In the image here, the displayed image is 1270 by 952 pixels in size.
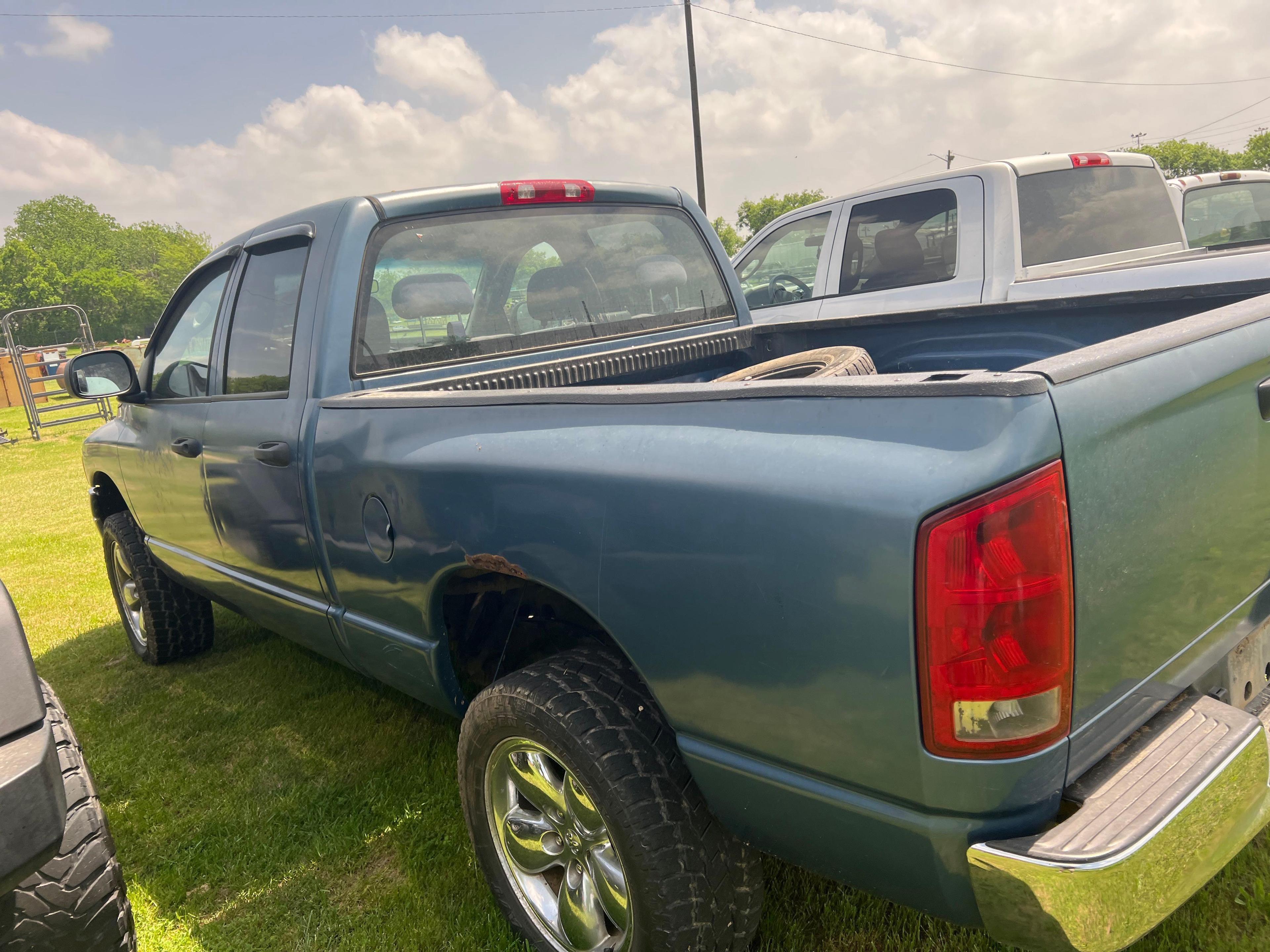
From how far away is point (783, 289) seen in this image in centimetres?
706

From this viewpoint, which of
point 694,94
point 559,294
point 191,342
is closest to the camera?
point 559,294

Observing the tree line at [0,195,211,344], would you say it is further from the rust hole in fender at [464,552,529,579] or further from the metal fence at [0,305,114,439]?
the rust hole in fender at [464,552,529,579]

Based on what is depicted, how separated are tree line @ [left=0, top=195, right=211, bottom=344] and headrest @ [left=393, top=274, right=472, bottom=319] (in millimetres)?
96754

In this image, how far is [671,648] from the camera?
5.24ft

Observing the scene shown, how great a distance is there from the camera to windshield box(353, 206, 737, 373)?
108 inches

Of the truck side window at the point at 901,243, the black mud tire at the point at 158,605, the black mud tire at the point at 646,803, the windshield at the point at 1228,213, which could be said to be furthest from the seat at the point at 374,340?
the windshield at the point at 1228,213

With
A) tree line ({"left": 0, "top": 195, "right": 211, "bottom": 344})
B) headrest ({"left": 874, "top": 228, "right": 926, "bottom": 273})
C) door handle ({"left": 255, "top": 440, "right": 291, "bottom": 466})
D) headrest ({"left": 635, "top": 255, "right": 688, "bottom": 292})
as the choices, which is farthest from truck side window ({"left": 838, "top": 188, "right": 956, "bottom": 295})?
tree line ({"left": 0, "top": 195, "right": 211, "bottom": 344})

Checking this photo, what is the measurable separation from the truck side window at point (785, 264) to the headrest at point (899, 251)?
1.75 ft

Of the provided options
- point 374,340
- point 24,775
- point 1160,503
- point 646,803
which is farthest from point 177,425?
point 1160,503

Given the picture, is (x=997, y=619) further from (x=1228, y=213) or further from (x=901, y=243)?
(x=1228, y=213)

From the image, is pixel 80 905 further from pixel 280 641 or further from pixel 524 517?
pixel 280 641

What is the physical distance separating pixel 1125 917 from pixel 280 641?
4.27 meters

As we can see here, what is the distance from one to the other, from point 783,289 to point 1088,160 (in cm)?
234

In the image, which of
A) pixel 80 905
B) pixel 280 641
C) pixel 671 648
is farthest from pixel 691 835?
pixel 280 641
